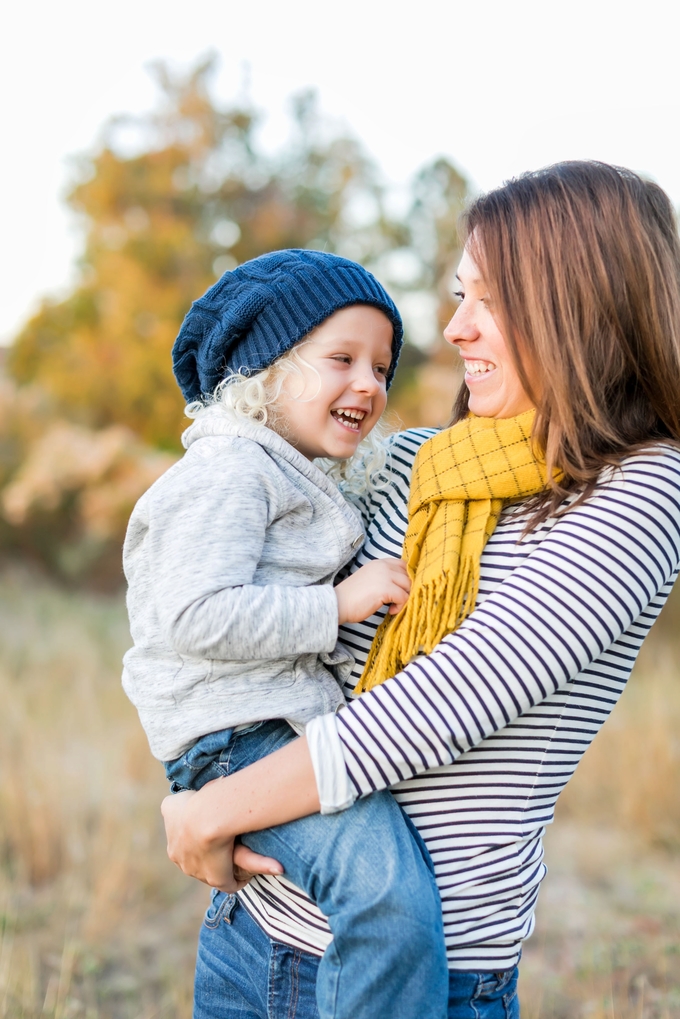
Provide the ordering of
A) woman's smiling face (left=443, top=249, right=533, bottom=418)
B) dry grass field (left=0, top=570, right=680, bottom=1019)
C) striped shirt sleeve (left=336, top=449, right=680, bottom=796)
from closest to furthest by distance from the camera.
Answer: striped shirt sleeve (left=336, top=449, right=680, bottom=796)
woman's smiling face (left=443, top=249, right=533, bottom=418)
dry grass field (left=0, top=570, right=680, bottom=1019)

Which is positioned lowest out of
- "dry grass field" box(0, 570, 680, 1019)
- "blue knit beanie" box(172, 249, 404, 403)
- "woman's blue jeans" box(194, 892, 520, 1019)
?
"dry grass field" box(0, 570, 680, 1019)

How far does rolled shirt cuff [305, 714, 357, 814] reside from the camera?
1170 mm

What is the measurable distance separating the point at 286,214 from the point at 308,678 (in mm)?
6278

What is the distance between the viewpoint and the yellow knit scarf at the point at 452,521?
4.20 ft

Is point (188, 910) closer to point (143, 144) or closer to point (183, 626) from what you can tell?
point (183, 626)

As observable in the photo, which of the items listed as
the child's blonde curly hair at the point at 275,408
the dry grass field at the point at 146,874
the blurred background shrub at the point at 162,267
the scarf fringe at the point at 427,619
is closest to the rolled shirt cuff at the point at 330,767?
the scarf fringe at the point at 427,619

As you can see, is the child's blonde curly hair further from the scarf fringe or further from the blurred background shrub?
the blurred background shrub

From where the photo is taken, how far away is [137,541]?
1507 millimetres

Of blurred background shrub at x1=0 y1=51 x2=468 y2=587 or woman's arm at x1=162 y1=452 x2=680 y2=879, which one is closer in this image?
woman's arm at x1=162 y1=452 x2=680 y2=879

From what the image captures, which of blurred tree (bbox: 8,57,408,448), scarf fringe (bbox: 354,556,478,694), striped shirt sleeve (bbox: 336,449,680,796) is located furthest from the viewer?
blurred tree (bbox: 8,57,408,448)

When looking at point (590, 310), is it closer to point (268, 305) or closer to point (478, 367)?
point (478, 367)

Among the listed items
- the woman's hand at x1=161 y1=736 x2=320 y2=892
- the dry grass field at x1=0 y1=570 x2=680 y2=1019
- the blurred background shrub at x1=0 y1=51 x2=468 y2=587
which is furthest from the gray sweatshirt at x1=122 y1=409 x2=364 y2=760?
the blurred background shrub at x1=0 y1=51 x2=468 y2=587

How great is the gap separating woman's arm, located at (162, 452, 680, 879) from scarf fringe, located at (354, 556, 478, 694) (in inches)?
2.9

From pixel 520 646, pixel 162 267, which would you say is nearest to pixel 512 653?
pixel 520 646
